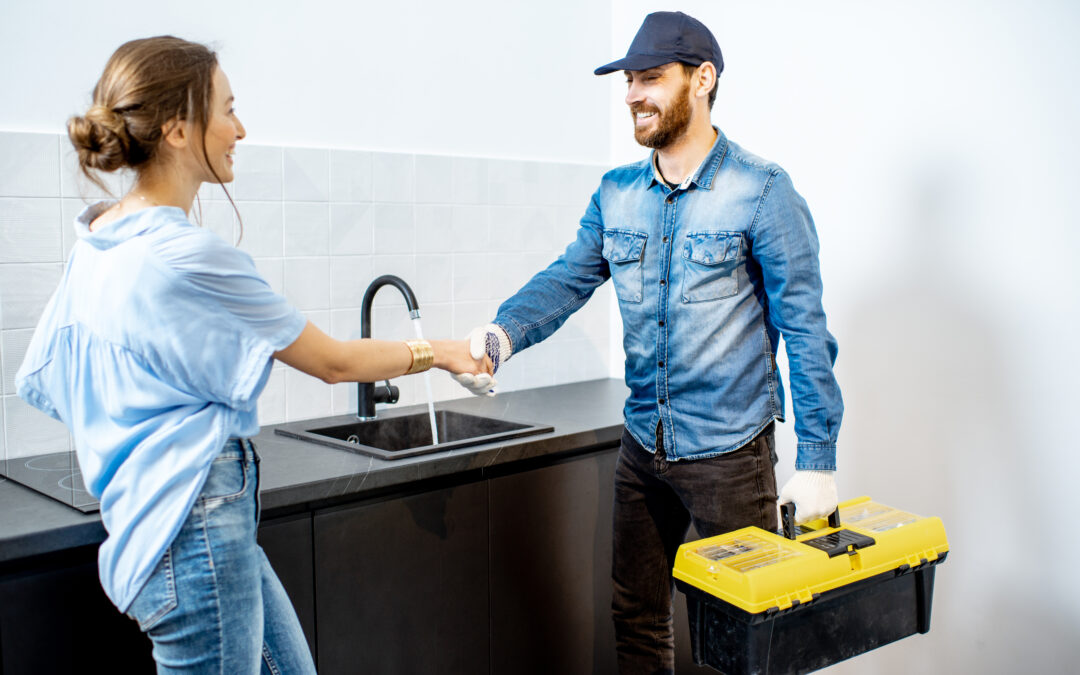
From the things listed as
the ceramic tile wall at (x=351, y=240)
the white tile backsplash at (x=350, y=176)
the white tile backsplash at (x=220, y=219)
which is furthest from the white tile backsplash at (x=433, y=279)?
the white tile backsplash at (x=220, y=219)

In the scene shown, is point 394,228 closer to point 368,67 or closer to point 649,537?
point 368,67

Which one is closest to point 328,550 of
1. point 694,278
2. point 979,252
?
point 694,278

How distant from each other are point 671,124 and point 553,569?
3.52 feet

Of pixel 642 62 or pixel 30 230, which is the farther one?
pixel 30 230

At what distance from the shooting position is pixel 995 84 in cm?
208

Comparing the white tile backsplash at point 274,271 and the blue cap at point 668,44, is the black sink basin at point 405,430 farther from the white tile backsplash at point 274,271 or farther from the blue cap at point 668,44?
the blue cap at point 668,44

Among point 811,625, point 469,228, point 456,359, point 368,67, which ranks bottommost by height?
point 811,625

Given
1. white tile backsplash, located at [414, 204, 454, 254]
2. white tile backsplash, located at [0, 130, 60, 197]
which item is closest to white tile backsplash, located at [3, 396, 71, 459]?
white tile backsplash, located at [0, 130, 60, 197]

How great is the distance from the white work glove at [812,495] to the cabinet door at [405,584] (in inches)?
27.2

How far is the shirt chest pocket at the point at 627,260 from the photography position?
184cm

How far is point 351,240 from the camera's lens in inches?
93.2

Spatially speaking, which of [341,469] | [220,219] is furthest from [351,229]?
[341,469]

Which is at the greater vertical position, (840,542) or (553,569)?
(840,542)

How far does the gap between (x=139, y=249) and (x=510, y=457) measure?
1041 mm
